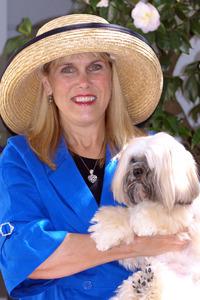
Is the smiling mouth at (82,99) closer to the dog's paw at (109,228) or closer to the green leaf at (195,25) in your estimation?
the dog's paw at (109,228)

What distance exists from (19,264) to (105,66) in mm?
848

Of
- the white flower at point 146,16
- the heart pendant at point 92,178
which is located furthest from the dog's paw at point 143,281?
the white flower at point 146,16

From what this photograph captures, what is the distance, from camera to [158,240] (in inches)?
88.0

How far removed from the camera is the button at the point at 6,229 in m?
2.17

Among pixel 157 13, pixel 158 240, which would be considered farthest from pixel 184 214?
pixel 157 13

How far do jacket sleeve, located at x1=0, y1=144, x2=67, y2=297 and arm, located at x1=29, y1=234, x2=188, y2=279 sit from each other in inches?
1.1

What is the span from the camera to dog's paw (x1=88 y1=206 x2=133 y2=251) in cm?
219

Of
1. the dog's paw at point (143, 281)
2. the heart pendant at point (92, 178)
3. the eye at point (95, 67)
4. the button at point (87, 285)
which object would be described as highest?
the eye at point (95, 67)

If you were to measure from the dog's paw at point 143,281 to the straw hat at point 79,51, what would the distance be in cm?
80

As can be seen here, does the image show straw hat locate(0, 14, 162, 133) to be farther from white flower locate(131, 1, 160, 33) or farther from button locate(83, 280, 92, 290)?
button locate(83, 280, 92, 290)

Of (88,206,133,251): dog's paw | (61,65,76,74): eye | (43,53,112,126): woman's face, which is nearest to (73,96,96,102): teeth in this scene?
(43,53,112,126): woman's face

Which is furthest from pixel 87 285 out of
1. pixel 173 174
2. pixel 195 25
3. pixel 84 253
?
pixel 195 25

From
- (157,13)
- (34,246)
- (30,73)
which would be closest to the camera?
(34,246)

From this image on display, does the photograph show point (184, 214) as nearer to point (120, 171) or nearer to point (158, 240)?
point (158, 240)
